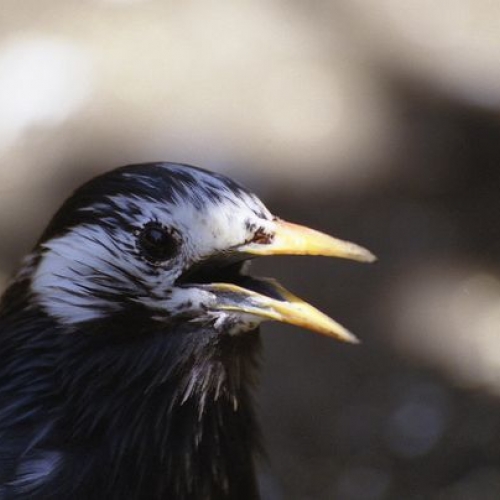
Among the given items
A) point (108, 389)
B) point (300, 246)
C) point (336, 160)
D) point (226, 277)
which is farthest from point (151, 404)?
point (336, 160)

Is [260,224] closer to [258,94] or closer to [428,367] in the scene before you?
[428,367]

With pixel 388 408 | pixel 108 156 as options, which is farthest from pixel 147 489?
pixel 108 156

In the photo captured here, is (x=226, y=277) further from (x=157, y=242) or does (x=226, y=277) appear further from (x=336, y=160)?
(x=336, y=160)

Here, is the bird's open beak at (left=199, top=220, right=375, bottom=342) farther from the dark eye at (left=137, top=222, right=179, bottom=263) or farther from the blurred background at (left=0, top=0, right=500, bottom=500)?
the blurred background at (left=0, top=0, right=500, bottom=500)

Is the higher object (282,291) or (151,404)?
(282,291)

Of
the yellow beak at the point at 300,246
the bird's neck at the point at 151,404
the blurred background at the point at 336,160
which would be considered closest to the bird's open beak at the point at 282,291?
the yellow beak at the point at 300,246

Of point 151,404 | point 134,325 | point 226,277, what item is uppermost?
point 226,277

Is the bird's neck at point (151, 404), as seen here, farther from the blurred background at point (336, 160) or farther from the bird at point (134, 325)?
the blurred background at point (336, 160)
